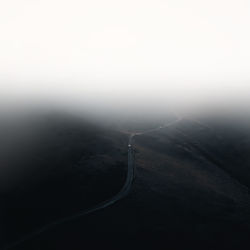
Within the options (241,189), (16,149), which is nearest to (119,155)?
(16,149)

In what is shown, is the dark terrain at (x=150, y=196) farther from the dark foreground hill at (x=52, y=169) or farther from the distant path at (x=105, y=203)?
the distant path at (x=105, y=203)

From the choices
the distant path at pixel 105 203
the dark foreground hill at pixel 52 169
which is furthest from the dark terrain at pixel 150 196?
the distant path at pixel 105 203

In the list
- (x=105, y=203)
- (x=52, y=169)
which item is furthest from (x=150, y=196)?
(x=52, y=169)

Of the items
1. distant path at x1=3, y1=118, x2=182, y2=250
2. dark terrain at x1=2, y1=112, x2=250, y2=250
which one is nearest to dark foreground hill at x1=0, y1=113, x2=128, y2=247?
dark terrain at x1=2, y1=112, x2=250, y2=250

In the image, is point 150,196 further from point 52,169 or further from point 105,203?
point 52,169

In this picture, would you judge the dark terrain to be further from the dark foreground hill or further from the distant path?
the distant path

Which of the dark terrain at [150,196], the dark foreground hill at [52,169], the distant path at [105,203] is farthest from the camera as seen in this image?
the dark foreground hill at [52,169]

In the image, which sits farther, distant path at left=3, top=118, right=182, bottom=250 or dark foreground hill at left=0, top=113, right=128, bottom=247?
dark foreground hill at left=0, top=113, right=128, bottom=247

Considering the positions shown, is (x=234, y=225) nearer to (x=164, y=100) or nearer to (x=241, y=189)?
(x=241, y=189)
